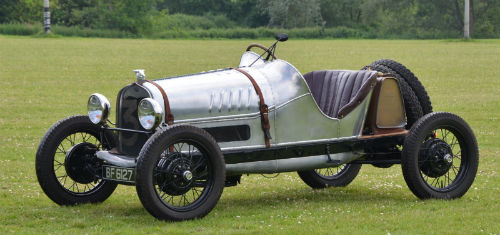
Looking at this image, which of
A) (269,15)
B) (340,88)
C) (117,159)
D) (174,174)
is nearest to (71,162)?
(117,159)

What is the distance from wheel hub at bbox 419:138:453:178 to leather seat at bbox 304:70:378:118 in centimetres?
85

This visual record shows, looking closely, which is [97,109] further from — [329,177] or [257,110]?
[329,177]

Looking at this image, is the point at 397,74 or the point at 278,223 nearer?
the point at 278,223

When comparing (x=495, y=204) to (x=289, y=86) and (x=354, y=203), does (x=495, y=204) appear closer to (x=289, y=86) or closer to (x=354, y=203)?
(x=354, y=203)

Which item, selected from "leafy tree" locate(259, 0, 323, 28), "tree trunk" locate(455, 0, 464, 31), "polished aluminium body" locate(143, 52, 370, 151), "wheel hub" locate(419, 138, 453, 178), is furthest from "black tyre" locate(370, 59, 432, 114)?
"tree trunk" locate(455, 0, 464, 31)

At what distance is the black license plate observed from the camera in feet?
23.8

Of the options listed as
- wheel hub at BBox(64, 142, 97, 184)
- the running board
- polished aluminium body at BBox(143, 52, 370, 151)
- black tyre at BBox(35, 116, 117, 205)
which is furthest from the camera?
wheel hub at BBox(64, 142, 97, 184)

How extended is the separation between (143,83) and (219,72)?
0.88 m

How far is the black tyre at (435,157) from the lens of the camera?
27.3 ft

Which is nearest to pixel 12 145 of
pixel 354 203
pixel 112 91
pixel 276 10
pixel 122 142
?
pixel 122 142

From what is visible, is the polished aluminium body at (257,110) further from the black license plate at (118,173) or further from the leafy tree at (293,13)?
the leafy tree at (293,13)

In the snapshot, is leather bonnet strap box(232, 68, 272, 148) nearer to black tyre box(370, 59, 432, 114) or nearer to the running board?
the running board

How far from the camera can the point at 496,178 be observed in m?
10.2

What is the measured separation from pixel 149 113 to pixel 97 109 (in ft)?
3.21
